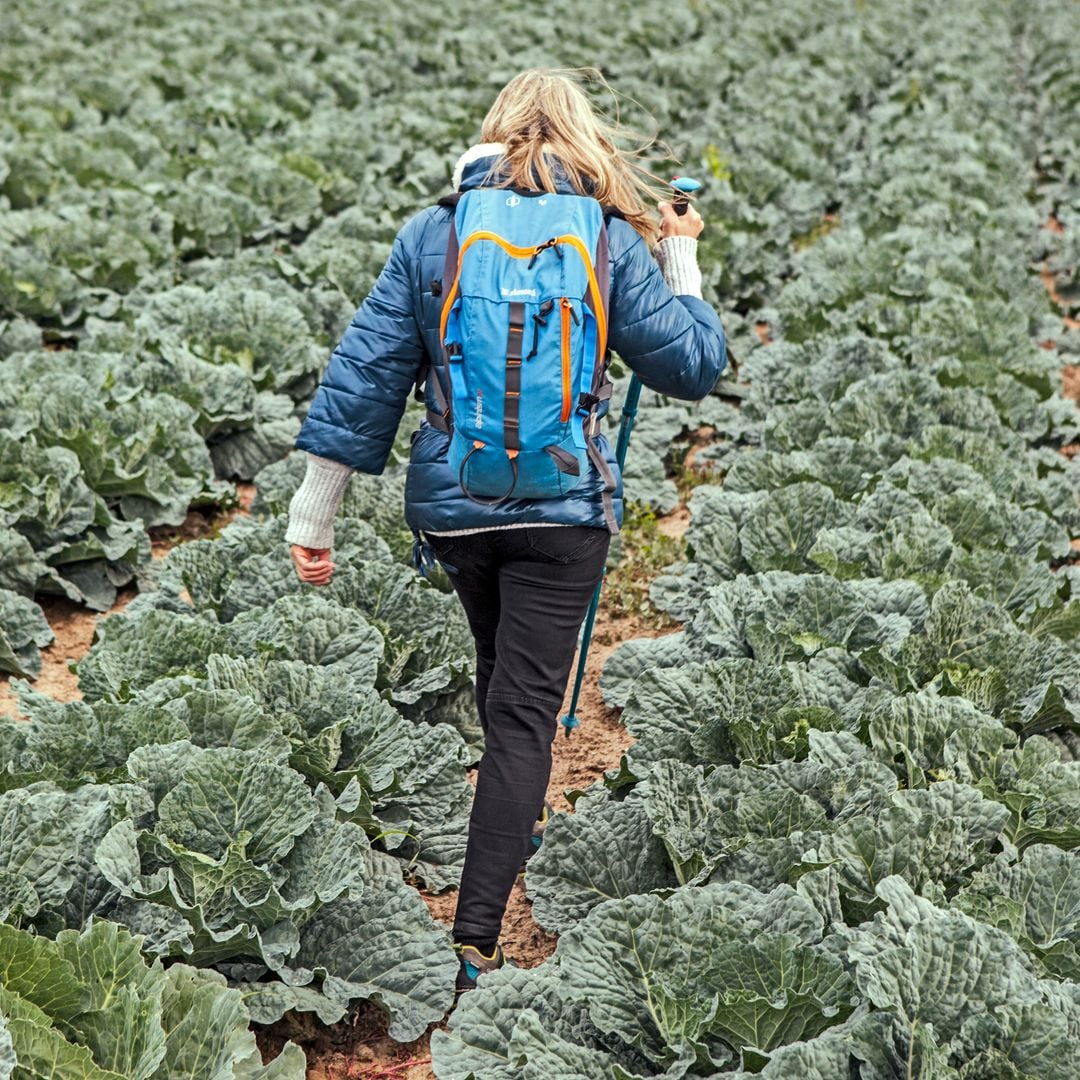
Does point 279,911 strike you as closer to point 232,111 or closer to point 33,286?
point 33,286

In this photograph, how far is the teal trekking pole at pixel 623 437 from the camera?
337 cm

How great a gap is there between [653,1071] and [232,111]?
34.7 ft

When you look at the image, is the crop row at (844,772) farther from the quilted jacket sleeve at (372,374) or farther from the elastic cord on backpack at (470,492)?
the quilted jacket sleeve at (372,374)

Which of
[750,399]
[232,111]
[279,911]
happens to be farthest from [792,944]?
[232,111]

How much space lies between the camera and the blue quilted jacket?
3.07 meters

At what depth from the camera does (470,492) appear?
3.04 metres

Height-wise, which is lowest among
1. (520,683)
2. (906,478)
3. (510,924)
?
(510,924)

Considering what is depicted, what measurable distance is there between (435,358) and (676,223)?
65cm

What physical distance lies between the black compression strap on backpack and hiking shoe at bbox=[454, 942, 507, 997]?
123cm

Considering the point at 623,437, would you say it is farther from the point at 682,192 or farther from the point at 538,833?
the point at 538,833

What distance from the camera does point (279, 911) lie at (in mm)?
3271

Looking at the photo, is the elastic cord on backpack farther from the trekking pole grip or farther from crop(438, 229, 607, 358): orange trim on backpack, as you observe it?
the trekking pole grip

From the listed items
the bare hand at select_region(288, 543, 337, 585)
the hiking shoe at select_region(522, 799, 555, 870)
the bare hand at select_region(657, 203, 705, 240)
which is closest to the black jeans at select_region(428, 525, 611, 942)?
the bare hand at select_region(288, 543, 337, 585)

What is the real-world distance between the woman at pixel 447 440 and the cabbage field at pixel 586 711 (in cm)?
40
